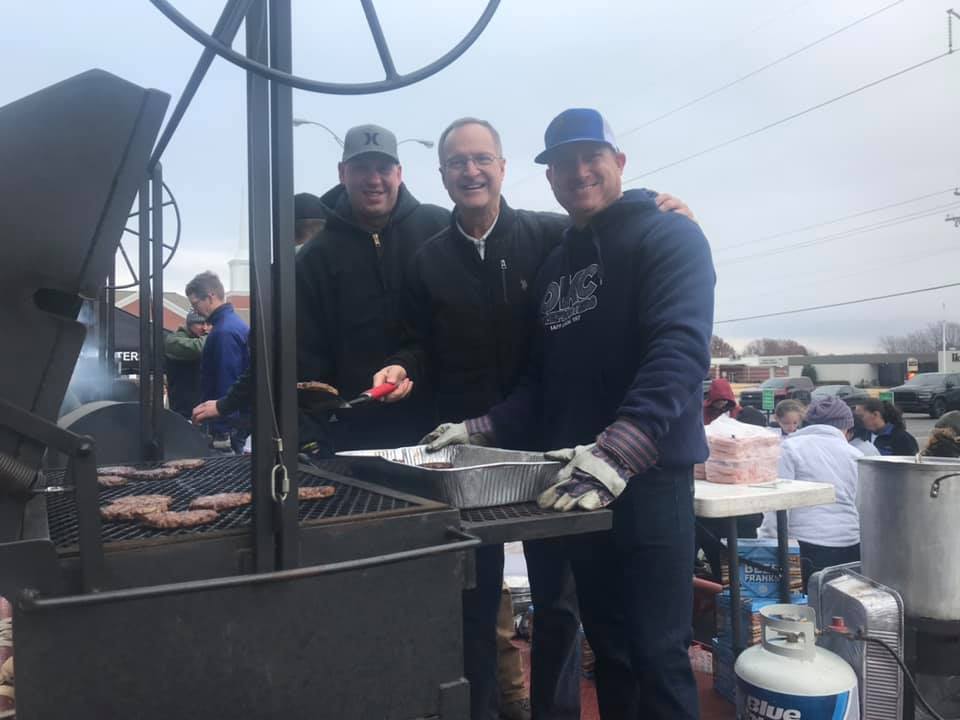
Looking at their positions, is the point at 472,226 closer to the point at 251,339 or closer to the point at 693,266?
the point at 693,266

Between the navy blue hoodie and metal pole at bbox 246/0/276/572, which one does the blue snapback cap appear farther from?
metal pole at bbox 246/0/276/572

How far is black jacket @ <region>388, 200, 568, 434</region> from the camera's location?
2.70 meters

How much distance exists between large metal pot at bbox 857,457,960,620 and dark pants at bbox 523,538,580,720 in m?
1.14

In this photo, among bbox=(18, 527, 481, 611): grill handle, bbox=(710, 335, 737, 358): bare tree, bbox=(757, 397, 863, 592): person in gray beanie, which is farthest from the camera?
bbox=(710, 335, 737, 358): bare tree

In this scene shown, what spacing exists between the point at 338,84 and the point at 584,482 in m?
0.98

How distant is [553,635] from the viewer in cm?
254

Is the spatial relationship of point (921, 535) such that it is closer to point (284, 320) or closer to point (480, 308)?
point (480, 308)

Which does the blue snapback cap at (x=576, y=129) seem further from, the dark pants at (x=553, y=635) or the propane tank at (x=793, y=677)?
the propane tank at (x=793, y=677)

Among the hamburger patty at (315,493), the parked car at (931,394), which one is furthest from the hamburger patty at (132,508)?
the parked car at (931,394)

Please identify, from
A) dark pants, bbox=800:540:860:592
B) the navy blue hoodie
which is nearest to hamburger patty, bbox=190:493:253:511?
the navy blue hoodie

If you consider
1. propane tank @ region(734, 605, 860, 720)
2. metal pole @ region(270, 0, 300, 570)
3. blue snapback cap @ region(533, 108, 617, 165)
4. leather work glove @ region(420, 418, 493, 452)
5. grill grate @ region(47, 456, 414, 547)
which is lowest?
propane tank @ region(734, 605, 860, 720)

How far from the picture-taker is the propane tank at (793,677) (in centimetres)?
227

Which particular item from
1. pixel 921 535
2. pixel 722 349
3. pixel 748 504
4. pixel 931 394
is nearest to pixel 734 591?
pixel 748 504

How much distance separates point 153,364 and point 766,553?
107 inches
